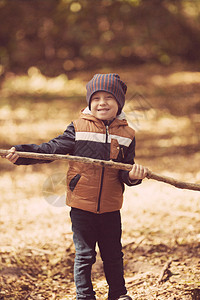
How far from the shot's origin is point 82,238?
268 centimetres

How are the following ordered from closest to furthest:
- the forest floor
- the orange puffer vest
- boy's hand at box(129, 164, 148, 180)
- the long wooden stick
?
the long wooden stick, boy's hand at box(129, 164, 148, 180), the orange puffer vest, the forest floor

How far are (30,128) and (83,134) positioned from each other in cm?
706

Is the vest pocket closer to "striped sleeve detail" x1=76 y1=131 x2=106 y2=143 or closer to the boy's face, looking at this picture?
"striped sleeve detail" x1=76 y1=131 x2=106 y2=143

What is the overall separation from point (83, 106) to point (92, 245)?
29.4 ft

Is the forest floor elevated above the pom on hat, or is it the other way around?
the pom on hat

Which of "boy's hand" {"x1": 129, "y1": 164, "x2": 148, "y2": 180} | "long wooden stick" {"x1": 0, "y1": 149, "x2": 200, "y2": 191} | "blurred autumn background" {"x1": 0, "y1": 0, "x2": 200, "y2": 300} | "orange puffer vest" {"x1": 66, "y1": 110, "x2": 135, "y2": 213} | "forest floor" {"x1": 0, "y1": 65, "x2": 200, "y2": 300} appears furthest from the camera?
"blurred autumn background" {"x1": 0, "y1": 0, "x2": 200, "y2": 300}

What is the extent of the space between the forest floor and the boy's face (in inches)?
6.3

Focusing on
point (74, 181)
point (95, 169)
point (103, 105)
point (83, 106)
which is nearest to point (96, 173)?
point (95, 169)

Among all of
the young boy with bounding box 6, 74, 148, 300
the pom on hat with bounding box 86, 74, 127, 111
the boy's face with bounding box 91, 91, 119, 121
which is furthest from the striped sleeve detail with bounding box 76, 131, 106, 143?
the pom on hat with bounding box 86, 74, 127, 111

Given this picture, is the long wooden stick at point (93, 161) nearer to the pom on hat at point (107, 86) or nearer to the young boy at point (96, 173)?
the young boy at point (96, 173)

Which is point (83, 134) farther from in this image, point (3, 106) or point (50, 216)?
point (3, 106)

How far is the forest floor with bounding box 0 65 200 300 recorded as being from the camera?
3275mm

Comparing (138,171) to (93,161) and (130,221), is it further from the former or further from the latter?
(130,221)

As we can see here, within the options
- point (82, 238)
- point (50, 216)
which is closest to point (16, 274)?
point (82, 238)
